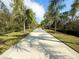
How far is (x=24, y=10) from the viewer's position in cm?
3828

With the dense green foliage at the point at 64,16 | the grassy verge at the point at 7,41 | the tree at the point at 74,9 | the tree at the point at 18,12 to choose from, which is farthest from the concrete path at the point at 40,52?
the tree at the point at 74,9

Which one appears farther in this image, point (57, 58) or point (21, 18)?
point (21, 18)

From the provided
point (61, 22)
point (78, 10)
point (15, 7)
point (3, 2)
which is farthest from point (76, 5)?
point (3, 2)

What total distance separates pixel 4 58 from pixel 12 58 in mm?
442

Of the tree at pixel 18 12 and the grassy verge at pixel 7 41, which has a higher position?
the tree at pixel 18 12

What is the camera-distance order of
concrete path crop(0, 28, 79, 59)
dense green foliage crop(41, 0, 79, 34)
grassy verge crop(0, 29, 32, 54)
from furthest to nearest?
dense green foliage crop(41, 0, 79, 34) → grassy verge crop(0, 29, 32, 54) → concrete path crop(0, 28, 79, 59)

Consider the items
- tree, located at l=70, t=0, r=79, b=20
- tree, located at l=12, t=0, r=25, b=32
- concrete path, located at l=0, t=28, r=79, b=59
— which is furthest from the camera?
tree, located at l=70, t=0, r=79, b=20

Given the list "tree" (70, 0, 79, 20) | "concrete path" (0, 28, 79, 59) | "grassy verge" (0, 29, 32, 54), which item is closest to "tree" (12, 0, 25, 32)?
"grassy verge" (0, 29, 32, 54)

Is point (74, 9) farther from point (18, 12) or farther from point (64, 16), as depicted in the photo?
Result: point (18, 12)

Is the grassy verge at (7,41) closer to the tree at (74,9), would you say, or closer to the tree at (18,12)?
the tree at (18,12)

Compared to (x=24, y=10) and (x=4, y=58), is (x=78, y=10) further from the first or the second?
(x=4, y=58)

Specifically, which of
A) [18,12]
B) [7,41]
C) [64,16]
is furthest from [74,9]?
[7,41]

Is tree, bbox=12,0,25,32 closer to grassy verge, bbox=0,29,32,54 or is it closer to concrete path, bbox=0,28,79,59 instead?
grassy verge, bbox=0,29,32,54

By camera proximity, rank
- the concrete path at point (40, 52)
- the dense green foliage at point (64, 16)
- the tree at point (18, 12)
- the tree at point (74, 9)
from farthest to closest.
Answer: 1. the tree at point (74, 9)
2. the dense green foliage at point (64, 16)
3. the tree at point (18, 12)
4. the concrete path at point (40, 52)
